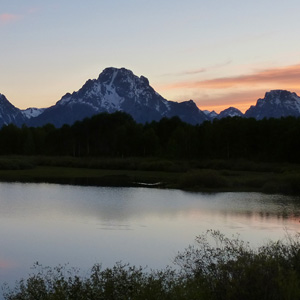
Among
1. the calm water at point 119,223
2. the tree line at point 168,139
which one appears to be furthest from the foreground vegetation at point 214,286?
the tree line at point 168,139

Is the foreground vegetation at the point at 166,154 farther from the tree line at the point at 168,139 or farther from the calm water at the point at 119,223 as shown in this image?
the calm water at the point at 119,223

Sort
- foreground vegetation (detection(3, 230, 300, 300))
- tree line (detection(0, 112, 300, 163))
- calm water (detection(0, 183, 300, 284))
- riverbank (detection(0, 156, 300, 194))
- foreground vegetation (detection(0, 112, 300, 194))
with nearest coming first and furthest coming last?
1. foreground vegetation (detection(3, 230, 300, 300))
2. calm water (detection(0, 183, 300, 284))
3. riverbank (detection(0, 156, 300, 194))
4. foreground vegetation (detection(0, 112, 300, 194))
5. tree line (detection(0, 112, 300, 163))

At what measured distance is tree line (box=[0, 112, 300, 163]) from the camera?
11686 cm

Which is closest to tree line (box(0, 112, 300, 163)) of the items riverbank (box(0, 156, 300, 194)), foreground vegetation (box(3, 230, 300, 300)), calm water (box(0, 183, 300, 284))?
riverbank (box(0, 156, 300, 194))

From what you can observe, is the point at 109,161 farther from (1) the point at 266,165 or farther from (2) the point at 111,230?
(2) the point at 111,230

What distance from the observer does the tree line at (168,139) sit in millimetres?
116863

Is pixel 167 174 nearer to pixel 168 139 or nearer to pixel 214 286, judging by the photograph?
pixel 168 139

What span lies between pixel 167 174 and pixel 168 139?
194 ft

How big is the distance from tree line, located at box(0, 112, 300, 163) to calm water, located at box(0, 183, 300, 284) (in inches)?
2334

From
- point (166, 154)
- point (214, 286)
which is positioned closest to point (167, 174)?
point (166, 154)

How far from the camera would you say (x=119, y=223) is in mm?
37875

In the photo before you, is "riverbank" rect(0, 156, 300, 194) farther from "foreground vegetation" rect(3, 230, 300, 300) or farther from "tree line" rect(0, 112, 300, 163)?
"foreground vegetation" rect(3, 230, 300, 300)

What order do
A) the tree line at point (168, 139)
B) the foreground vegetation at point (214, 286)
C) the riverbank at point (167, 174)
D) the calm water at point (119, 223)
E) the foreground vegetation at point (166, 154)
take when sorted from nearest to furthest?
the foreground vegetation at point (214, 286) → the calm water at point (119, 223) → the riverbank at point (167, 174) → the foreground vegetation at point (166, 154) → the tree line at point (168, 139)

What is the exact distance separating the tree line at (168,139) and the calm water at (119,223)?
59.3 metres
